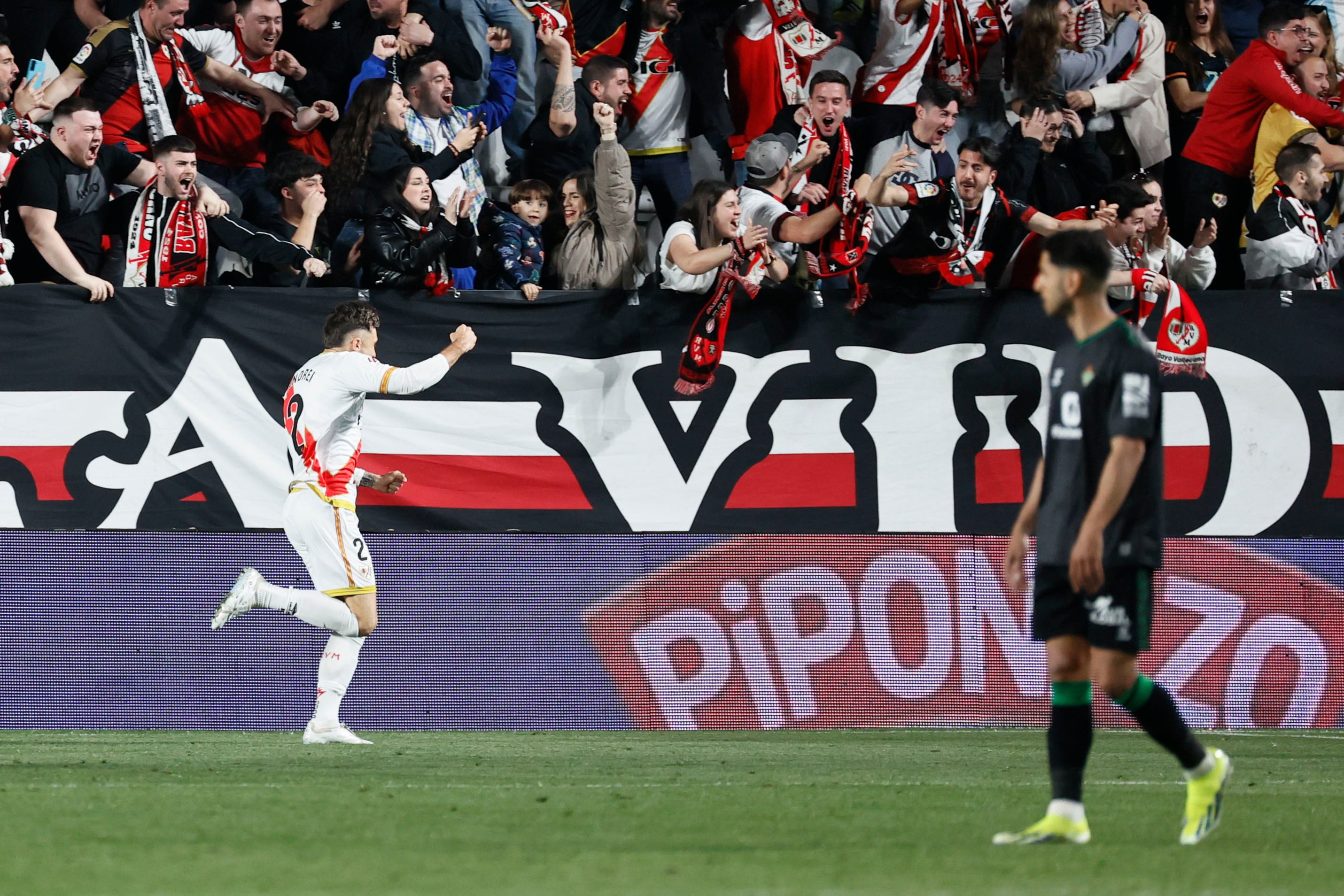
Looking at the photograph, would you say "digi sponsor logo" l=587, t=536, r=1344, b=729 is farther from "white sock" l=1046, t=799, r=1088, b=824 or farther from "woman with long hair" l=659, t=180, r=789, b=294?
"white sock" l=1046, t=799, r=1088, b=824

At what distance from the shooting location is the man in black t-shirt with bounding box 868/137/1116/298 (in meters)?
11.2

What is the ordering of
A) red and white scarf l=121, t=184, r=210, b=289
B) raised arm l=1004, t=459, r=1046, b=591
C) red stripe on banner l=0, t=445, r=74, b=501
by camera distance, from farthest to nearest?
red and white scarf l=121, t=184, r=210, b=289 < red stripe on banner l=0, t=445, r=74, b=501 < raised arm l=1004, t=459, r=1046, b=591

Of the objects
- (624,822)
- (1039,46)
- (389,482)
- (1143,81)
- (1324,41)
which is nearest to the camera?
(624,822)

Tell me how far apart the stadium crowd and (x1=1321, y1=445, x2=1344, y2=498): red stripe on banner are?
1270 millimetres

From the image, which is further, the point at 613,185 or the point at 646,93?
the point at 646,93

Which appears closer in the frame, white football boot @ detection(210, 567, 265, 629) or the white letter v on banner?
white football boot @ detection(210, 567, 265, 629)

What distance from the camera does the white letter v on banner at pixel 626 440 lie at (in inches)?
428

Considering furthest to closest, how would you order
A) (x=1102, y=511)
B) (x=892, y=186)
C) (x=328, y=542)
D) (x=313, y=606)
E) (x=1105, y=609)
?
(x=892, y=186), (x=328, y=542), (x=313, y=606), (x=1105, y=609), (x=1102, y=511)

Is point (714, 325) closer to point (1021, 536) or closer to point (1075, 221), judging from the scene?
point (1075, 221)

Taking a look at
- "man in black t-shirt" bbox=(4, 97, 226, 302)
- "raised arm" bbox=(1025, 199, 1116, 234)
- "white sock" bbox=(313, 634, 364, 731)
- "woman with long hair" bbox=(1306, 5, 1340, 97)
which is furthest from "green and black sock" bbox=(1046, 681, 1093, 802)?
"woman with long hair" bbox=(1306, 5, 1340, 97)

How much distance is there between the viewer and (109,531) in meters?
10.3

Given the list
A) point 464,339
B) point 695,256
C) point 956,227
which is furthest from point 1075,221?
point 464,339

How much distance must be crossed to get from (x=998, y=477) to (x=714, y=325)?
2.20 meters

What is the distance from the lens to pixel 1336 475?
11.2 meters
